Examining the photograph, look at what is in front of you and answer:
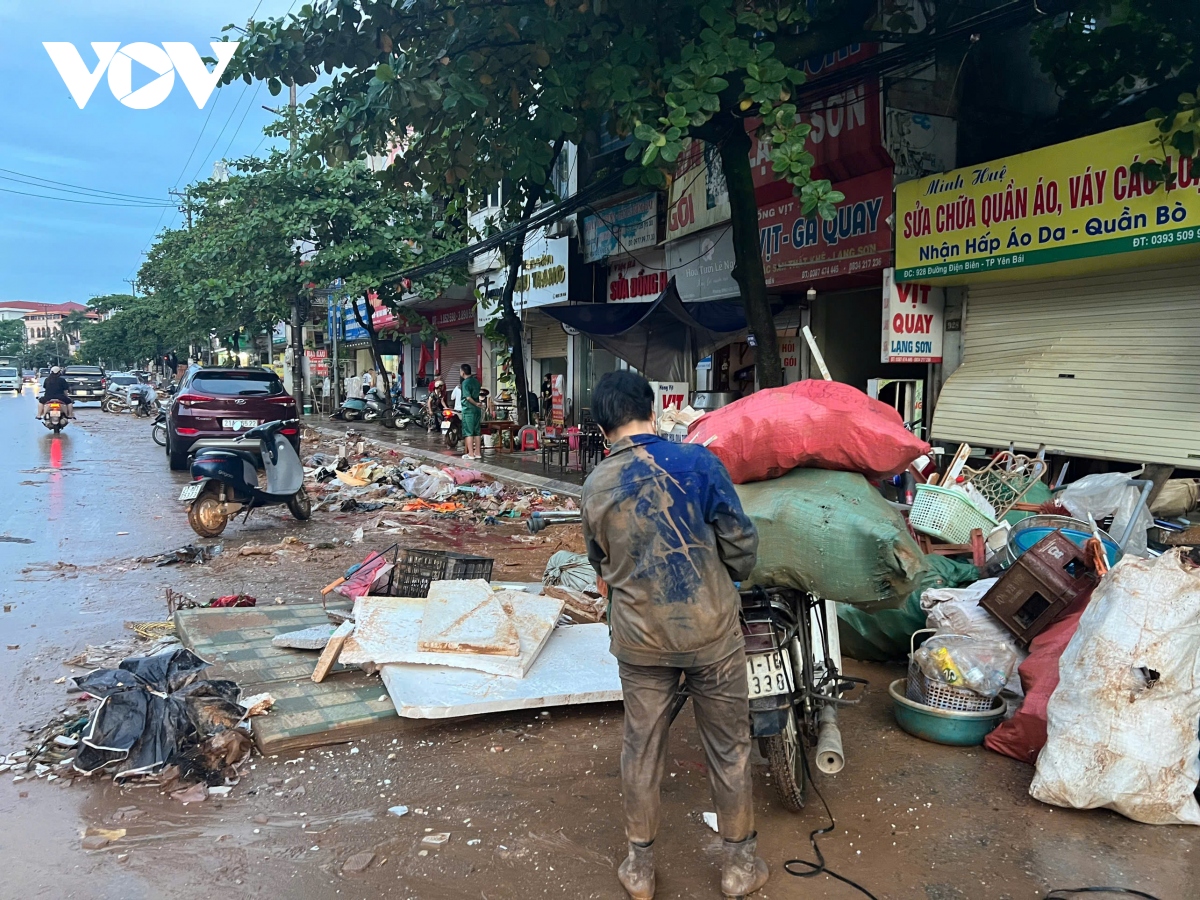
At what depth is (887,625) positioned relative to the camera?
4930mm

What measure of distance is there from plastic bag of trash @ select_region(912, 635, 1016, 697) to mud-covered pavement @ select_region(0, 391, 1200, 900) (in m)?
0.32

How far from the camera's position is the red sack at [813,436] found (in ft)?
11.7

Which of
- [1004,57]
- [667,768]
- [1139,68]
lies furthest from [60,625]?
[1004,57]

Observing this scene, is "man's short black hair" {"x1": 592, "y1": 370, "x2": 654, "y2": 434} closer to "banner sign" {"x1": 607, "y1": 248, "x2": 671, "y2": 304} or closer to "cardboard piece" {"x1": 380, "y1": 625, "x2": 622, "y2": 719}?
"cardboard piece" {"x1": 380, "y1": 625, "x2": 622, "y2": 719}

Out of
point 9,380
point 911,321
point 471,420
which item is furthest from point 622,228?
point 9,380

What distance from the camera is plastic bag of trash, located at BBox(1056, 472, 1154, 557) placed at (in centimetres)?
552

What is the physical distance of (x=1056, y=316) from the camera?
7.79 metres

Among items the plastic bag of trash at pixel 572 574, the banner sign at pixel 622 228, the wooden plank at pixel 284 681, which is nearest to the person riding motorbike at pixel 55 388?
the banner sign at pixel 622 228

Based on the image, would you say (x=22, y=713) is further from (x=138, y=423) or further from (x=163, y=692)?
(x=138, y=423)

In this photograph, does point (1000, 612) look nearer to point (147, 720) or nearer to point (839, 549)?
point (839, 549)

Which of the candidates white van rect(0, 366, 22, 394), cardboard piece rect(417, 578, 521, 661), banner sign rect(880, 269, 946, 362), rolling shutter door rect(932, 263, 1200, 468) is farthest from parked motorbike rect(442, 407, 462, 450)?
white van rect(0, 366, 22, 394)

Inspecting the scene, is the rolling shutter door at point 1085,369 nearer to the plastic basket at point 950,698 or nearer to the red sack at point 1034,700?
the red sack at point 1034,700

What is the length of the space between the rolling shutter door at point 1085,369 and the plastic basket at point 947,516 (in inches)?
81.1

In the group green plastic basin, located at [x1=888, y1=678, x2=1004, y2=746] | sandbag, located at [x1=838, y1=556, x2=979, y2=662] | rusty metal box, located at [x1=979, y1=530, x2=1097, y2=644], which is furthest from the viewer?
sandbag, located at [x1=838, y1=556, x2=979, y2=662]
